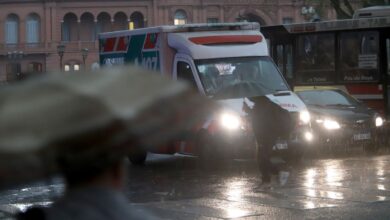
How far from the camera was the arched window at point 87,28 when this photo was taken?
8494 centimetres

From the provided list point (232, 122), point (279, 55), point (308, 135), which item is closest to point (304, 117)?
point (308, 135)

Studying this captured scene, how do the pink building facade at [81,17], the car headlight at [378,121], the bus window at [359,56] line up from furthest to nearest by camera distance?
the pink building facade at [81,17] → the bus window at [359,56] → the car headlight at [378,121]

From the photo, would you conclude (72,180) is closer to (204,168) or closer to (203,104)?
(203,104)

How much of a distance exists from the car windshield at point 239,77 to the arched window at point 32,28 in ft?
217

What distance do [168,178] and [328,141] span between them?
490 cm

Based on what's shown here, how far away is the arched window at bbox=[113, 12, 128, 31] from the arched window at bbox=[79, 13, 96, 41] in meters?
2.08

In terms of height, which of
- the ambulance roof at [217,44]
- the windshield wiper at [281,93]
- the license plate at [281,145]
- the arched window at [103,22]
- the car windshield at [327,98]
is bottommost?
the license plate at [281,145]

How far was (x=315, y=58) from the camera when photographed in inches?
984

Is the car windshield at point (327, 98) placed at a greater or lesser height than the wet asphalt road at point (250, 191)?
greater

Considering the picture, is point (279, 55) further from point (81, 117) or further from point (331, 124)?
point (81, 117)

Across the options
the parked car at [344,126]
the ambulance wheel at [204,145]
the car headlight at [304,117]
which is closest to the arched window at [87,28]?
the parked car at [344,126]

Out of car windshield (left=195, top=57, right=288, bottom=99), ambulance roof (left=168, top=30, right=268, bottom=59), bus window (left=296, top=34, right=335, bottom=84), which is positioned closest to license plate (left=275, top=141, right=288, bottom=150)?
car windshield (left=195, top=57, right=288, bottom=99)

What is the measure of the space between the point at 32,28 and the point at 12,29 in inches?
68.7

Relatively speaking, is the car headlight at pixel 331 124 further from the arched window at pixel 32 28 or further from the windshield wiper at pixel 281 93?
the arched window at pixel 32 28
